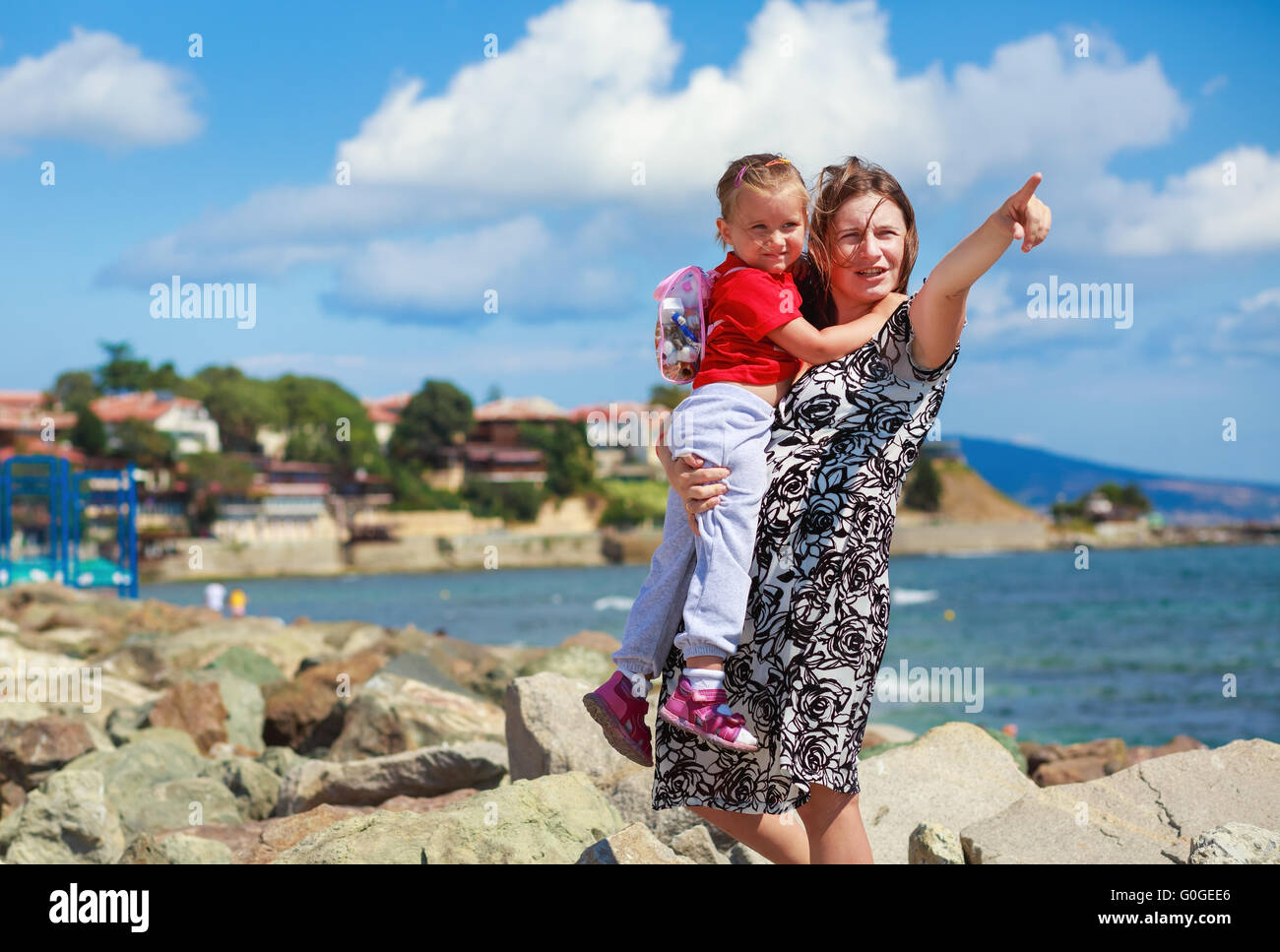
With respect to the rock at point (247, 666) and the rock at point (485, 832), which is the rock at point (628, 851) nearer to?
the rock at point (485, 832)

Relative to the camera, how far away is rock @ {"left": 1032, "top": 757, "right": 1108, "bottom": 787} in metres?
7.12

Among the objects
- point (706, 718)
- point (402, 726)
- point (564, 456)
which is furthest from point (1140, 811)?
point (564, 456)

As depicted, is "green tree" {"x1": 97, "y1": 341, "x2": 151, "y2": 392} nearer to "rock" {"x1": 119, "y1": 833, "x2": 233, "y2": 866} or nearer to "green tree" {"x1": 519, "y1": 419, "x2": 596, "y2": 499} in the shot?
"green tree" {"x1": 519, "y1": 419, "x2": 596, "y2": 499}

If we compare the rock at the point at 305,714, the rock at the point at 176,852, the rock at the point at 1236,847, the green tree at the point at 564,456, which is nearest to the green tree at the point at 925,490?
the green tree at the point at 564,456

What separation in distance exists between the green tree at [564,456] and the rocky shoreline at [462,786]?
69.6 m

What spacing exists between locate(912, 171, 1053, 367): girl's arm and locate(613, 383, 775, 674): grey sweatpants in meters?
0.35

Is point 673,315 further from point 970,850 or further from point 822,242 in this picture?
point 970,850

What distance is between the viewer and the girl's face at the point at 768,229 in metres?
2.56

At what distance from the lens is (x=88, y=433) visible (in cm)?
6694

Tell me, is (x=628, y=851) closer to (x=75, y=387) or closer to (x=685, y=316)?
(x=685, y=316)

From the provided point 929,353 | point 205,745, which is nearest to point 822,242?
point 929,353

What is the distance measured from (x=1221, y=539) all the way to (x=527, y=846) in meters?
119

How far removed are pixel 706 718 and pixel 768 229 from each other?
101 centimetres
